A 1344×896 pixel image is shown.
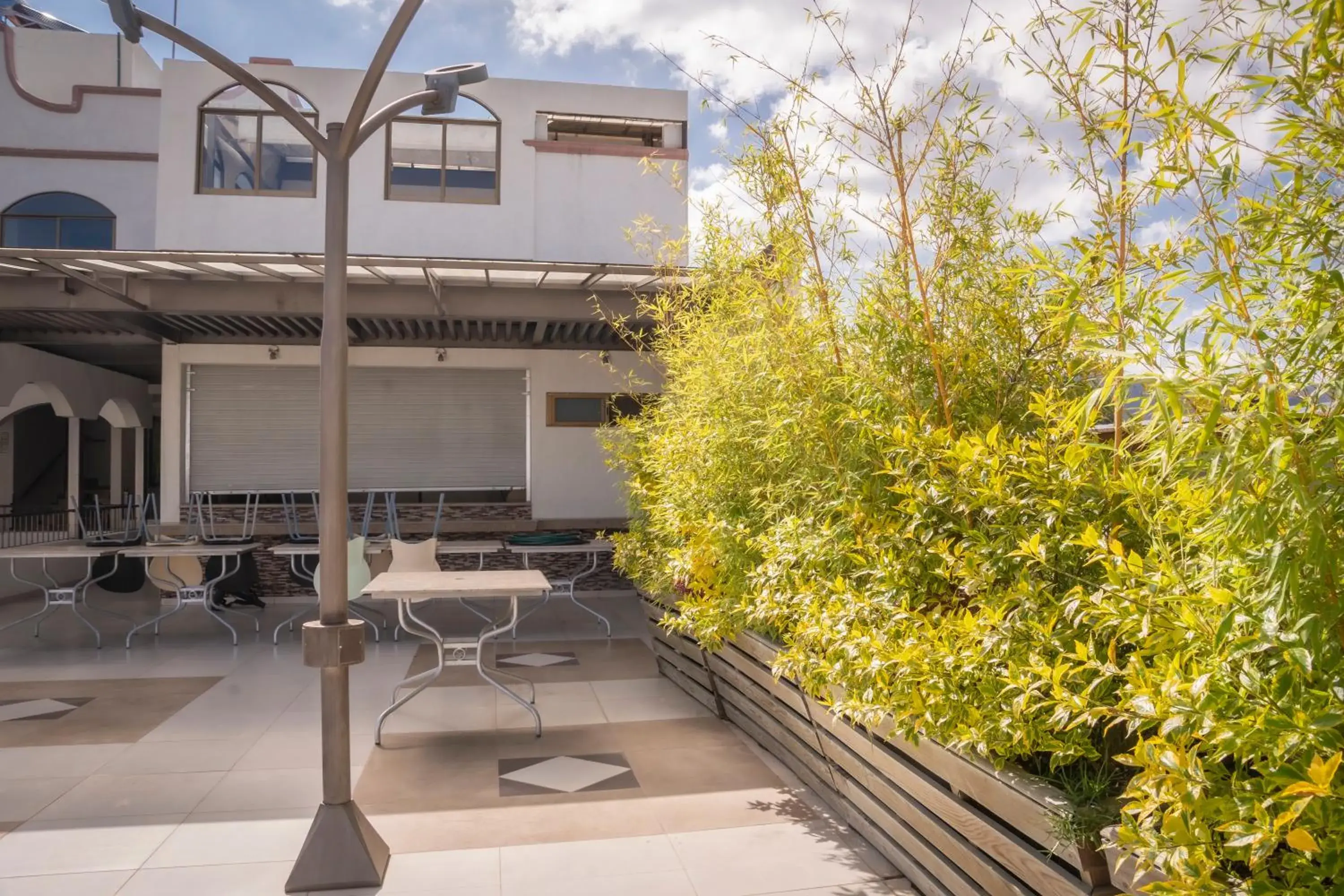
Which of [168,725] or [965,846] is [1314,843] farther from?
[168,725]

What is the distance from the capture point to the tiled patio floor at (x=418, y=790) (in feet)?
9.57

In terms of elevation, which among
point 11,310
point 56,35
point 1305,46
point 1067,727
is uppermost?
point 56,35

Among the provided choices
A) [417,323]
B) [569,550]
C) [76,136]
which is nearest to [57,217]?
[76,136]

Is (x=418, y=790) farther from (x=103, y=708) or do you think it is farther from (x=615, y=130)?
(x=615, y=130)

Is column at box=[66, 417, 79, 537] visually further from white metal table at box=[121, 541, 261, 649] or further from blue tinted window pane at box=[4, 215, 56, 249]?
white metal table at box=[121, 541, 261, 649]

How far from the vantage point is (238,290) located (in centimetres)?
763

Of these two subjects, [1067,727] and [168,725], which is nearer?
[1067,727]

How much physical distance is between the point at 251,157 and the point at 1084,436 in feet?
31.9

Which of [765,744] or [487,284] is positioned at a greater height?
[487,284]

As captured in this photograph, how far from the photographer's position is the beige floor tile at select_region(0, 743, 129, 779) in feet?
12.8

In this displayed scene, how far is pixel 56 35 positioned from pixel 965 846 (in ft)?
62.3

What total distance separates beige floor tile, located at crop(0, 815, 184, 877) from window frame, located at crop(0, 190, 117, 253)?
570 inches

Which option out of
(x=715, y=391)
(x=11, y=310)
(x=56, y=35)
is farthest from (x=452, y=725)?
(x=56, y=35)

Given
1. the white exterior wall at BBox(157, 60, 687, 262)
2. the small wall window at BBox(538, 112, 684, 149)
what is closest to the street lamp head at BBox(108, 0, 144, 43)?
the white exterior wall at BBox(157, 60, 687, 262)
